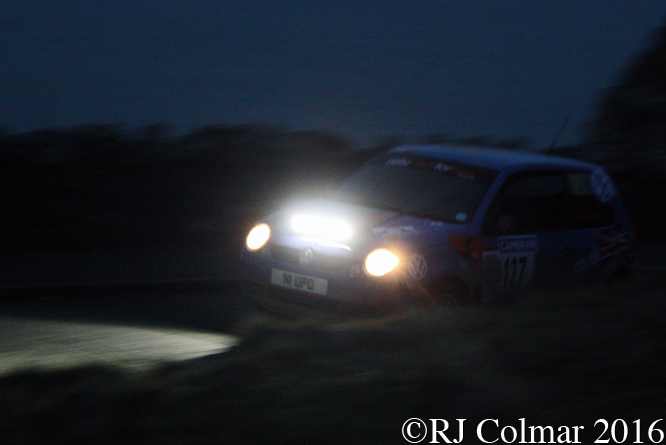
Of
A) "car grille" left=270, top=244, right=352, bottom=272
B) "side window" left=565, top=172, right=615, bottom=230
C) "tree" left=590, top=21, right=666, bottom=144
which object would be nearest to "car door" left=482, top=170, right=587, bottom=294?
"side window" left=565, top=172, right=615, bottom=230

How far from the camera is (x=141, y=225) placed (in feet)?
37.1

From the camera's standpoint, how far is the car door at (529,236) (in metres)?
7.35

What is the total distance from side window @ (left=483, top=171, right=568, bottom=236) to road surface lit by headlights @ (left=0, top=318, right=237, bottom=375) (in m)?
2.39

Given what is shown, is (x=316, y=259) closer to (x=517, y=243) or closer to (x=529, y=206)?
(x=517, y=243)

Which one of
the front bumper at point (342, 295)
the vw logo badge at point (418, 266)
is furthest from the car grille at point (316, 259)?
the vw logo badge at point (418, 266)

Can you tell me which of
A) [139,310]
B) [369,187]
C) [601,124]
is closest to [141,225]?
[139,310]

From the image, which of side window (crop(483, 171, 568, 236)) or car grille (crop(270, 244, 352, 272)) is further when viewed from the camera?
side window (crop(483, 171, 568, 236))

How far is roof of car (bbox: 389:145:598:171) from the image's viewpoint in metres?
7.92

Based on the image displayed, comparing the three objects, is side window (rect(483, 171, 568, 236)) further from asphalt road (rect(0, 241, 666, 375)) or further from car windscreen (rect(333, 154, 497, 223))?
asphalt road (rect(0, 241, 666, 375))

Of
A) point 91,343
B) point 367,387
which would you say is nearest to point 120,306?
point 91,343

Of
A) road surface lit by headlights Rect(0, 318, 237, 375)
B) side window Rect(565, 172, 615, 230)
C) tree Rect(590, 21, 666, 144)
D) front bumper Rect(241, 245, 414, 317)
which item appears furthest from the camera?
tree Rect(590, 21, 666, 144)

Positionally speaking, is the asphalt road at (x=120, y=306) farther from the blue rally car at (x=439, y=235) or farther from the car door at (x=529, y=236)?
the car door at (x=529, y=236)

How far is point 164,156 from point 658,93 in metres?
7.37

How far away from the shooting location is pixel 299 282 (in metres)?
6.95
